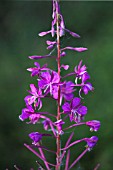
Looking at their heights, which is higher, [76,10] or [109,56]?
[76,10]

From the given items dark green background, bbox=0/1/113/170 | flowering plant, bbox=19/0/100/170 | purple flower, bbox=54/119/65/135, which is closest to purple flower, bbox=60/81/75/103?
flowering plant, bbox=19/0/100/170

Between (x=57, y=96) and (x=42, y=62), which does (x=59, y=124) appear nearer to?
(x=57, y=96)

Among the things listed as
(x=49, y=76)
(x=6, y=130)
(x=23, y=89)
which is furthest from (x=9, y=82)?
(x=49, y=76)

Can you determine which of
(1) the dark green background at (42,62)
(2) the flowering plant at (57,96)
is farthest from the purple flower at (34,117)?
(1) the dark green background at (42,62)

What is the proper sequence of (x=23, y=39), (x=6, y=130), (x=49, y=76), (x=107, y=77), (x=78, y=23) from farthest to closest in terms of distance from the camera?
(x=78, y=23) → (x=23, y=39) → (x=107, y=77) → (x=6, y=130) → (x=49, y=76)

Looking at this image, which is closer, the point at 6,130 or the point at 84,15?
the point at 6,130

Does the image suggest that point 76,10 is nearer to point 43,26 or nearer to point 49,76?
point 43,26

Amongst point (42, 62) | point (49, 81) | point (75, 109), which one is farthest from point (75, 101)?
point (42, 62)

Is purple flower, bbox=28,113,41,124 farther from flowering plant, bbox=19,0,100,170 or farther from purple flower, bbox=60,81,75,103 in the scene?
purple flower, bbox=60,81,75,103
